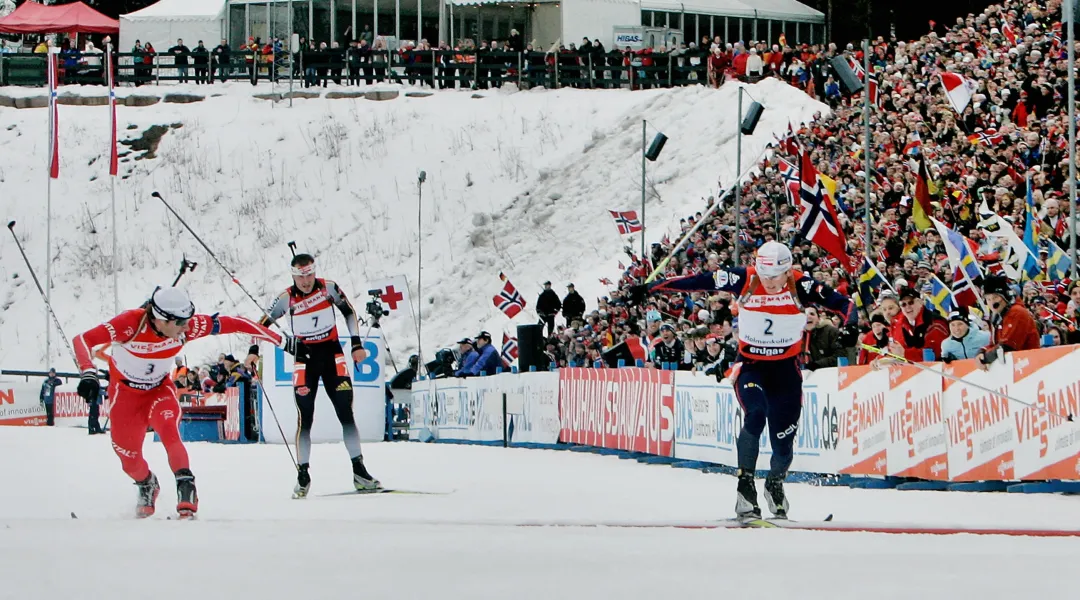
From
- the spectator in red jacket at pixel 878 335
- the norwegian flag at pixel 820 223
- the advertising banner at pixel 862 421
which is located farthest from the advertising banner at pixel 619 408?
the advertising banner at pixel 862 421

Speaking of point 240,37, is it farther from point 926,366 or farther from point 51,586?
point 51,586

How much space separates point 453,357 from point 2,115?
29742mm

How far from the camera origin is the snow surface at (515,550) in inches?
243

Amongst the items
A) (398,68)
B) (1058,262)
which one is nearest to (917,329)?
(1058,262)

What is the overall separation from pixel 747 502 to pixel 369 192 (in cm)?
3815

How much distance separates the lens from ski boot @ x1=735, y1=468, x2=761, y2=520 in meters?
10.0

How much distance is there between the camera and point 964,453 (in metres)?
13.2

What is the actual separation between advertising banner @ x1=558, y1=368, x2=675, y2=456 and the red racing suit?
786 cm

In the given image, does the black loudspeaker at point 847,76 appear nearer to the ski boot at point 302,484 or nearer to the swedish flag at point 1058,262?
the swedish flag at point 1058,262

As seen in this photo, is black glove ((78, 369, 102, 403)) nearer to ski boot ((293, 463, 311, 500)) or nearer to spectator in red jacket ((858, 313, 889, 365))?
ski boot ((293, 463, 311, 500))

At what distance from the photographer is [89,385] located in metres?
11.0

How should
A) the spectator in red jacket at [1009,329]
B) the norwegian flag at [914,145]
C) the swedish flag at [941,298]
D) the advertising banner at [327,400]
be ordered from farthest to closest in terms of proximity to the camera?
1. the advertising banner at [327,400]
2. the norwegian flag at [914,145]
3. the swedish flag at [941,298]
4. the spectator in red jacket at [1009,329]

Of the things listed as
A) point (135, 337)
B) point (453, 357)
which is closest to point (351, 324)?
point (135, 337)

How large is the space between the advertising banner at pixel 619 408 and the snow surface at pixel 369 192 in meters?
16.3
